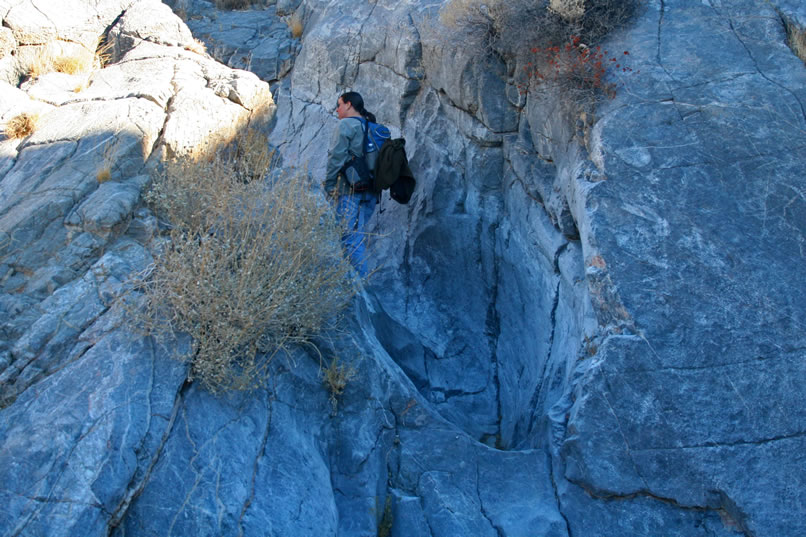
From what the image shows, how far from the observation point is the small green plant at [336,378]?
4.23m

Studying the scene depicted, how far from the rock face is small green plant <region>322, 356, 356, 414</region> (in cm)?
8

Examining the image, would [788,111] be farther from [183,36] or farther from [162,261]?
[183,36]

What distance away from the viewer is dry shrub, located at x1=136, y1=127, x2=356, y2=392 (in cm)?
384

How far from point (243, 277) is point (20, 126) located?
354cm

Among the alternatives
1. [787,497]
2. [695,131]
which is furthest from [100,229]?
[787,497]

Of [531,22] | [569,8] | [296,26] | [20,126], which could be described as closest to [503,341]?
[531,22]

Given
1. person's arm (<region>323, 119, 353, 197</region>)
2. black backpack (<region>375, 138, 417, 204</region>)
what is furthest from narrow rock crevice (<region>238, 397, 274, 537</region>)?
black backpack (<region>375, 138, 417, 204</region>)

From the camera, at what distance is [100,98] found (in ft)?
21.2

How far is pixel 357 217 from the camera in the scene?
604cm

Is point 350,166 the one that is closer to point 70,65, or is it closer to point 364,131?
point 364,131

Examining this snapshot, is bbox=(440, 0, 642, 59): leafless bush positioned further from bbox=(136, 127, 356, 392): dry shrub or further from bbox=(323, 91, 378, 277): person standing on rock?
bbox=(136, 127, 356, 392): dry shrub

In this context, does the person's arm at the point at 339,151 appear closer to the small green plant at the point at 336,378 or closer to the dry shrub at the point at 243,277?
the dry shrub at the point at 243,277

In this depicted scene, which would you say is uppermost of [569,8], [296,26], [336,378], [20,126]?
[20,126]

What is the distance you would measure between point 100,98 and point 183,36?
2.36m
